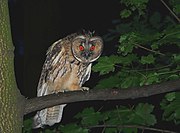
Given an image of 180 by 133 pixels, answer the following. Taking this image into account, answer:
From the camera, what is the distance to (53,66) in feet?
11.0

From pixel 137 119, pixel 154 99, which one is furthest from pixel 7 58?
pixel 154 99

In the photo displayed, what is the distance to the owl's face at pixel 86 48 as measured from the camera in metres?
3.36

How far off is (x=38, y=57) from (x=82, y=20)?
307cm

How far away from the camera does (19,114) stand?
1.99 metres

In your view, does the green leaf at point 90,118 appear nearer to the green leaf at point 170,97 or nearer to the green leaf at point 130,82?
the green leaf at point 130,82

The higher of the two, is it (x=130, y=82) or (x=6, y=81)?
(x=6, y=81)

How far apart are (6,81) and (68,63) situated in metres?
1.52

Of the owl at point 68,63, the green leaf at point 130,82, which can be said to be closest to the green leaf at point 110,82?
the green leaf at point 130,82

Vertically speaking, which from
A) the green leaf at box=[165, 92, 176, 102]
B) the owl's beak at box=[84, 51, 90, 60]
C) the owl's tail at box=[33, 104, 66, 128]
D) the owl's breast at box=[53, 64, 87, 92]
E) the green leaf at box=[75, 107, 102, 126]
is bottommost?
the owl's tail at box=[33, 104, 66, 128]

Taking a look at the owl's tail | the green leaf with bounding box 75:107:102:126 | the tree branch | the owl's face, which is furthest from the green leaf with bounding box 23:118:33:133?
the tree branch

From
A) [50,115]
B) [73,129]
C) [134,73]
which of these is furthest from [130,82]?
[50,115]

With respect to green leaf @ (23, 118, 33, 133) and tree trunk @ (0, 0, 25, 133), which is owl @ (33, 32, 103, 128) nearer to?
green leaf @ (23, 118, 33, 133)

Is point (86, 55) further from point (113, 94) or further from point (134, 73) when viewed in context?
point (113, 94)

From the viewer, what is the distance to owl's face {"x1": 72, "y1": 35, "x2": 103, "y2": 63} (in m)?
3.36
